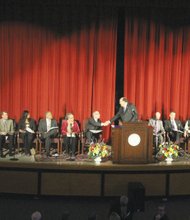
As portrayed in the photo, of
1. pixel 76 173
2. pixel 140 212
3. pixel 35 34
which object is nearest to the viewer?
pixel 140 212

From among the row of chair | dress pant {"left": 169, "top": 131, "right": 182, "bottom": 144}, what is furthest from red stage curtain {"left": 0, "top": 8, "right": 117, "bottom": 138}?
dress pant {"left": 169, "top": 131, "right": 182, "bottom": 144}

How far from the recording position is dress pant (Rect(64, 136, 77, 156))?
1050 centimetres

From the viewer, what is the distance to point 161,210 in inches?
232

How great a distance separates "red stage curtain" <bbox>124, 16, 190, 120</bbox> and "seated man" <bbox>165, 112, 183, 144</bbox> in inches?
39.3

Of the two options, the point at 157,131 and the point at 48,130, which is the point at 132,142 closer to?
the point at 157,131

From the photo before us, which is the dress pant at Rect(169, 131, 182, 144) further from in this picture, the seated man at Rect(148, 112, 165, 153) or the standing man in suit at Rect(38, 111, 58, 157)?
the standing man in suit at Rect(38, 111, 58, 157)

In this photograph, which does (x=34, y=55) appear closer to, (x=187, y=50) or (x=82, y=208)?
(x=187, y=50)

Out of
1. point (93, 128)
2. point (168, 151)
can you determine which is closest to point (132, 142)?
point (168, 151)

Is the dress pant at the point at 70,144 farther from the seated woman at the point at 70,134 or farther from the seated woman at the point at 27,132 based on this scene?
the seated woman at the point at 27,132

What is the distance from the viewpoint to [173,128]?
11453 millimetres

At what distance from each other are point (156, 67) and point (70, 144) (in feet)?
11.4

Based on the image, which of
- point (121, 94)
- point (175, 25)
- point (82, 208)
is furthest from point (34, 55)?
point (82, 208)

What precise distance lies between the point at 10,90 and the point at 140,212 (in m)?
5.50

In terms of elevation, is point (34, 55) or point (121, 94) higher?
point (34, 55)
